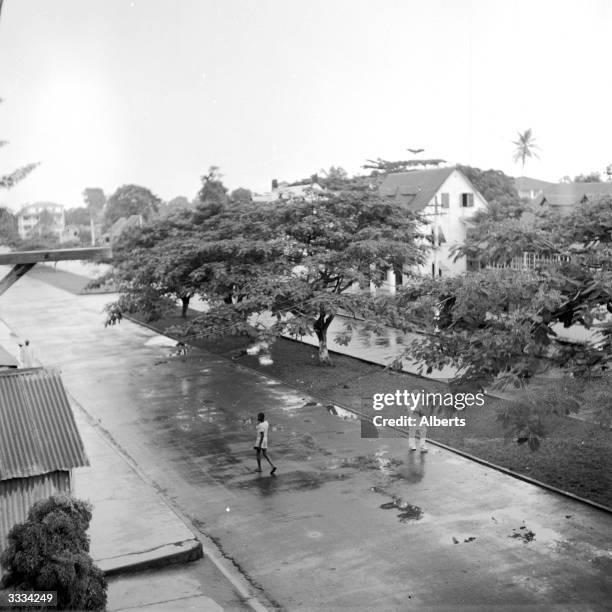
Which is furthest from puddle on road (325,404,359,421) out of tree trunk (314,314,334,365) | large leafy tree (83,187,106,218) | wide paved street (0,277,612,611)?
large leafy tree (83,187,106,218)

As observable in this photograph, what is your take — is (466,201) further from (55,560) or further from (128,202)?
(128,202)

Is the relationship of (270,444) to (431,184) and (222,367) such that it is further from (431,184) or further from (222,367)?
(431,184)

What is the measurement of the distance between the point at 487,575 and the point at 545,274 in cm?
434

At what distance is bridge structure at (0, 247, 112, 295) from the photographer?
40.0ft

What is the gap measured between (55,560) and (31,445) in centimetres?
259

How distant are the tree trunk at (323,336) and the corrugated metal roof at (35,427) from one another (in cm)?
1274

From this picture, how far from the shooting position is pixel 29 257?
1243 cm

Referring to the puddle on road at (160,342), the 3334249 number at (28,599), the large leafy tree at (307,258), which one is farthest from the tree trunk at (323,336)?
the 3334249 number at (28,599)

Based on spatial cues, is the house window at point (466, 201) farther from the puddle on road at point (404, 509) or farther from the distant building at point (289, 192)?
the puddle on road at point (404, 509)

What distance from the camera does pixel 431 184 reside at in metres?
43.3

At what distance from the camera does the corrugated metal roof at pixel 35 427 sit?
1102 centimetres

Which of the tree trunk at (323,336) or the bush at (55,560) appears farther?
the tree trunk at (323,336)

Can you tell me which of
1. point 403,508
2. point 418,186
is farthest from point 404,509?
point 418,186

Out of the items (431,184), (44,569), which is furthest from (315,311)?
(431,184)
